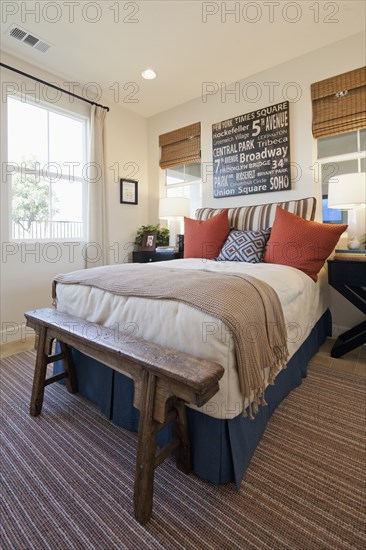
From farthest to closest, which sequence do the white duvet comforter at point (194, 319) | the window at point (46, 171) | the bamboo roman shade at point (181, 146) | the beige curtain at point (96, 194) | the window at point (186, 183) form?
the window at point (186, 183) → the bamboo roman shade at point (181, 146) → the beige curtain at point (96, 194) → the window at point (46, 171) → the white duvet comforter at point (194, 319)

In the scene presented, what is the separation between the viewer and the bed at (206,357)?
1067mm

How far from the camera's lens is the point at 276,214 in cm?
258

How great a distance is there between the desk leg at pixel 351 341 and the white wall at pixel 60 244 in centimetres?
275

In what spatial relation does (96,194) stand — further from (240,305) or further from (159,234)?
(240,305)

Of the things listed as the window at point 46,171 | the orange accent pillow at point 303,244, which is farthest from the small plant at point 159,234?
the orange accent pillow at point 303,244

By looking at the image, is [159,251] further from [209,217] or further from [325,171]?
[325,171]

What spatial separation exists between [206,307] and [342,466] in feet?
3.07

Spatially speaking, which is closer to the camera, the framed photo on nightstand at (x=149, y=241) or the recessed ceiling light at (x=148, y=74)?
the recessed ceiling light at (x=148, y=74)

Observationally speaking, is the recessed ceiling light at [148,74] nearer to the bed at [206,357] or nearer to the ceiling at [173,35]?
the ceiling at [173,35]

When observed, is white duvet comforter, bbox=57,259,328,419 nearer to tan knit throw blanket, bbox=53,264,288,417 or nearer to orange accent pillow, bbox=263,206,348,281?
tan knit throw blanket, bbox=53,264,288,417

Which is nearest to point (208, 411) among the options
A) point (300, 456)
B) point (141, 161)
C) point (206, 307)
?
point (206, 307)

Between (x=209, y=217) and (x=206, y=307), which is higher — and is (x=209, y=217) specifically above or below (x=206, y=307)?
above

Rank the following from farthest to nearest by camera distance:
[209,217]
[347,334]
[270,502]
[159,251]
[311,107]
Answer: [159,251] → [209,217] → [311,107] → [347,334] → [270,502]

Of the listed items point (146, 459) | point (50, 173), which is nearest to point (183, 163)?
point (50, 173)
